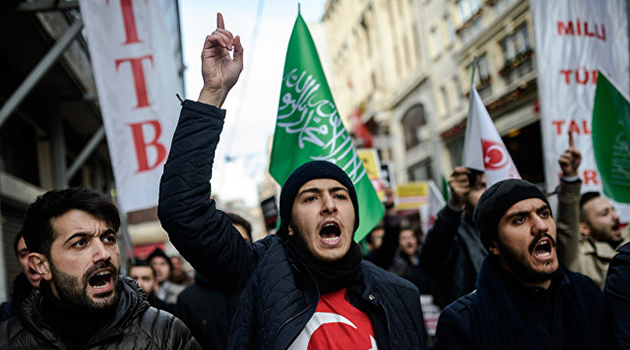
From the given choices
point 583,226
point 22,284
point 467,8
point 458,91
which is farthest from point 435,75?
point 22,284

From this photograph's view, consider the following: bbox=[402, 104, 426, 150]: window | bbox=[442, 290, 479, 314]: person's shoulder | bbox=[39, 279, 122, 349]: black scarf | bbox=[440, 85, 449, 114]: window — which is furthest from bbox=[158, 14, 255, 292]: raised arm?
bbox=[402, 104, 426, 150]: window

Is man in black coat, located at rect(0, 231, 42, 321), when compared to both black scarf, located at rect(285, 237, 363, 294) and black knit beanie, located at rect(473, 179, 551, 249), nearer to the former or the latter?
black scarf, located at rect(285, 237, 363, 294)

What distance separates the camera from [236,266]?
208cm

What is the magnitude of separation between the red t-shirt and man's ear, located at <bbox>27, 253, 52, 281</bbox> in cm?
100

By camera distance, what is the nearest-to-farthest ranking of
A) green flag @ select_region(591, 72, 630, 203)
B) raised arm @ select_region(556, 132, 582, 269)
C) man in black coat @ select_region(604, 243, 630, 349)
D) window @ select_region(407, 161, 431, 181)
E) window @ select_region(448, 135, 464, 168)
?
man in black coat @ select_region(604, 243, 630, 349), raised arm @ select_region(556, 132, 582, 269), green flag @ select_region(591, 72, 630, 203), window @ select_region(448, 135, 464, 168), window @ select_region(407, 161, 431, 181)

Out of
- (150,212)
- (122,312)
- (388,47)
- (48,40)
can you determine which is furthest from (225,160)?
(122,312)

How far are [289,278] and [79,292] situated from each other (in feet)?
2.60

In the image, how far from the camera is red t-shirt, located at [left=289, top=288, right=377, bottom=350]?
77.8 inches

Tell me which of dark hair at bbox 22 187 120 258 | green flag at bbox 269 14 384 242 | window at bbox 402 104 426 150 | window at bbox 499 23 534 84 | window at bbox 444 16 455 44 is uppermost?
window at bbox 444 16 455 44

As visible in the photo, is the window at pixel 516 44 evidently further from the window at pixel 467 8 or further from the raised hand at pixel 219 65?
the raised hand at pixel 219 65

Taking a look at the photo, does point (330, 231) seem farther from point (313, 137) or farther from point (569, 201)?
point (569, 201)

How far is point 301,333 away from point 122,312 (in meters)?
0.70

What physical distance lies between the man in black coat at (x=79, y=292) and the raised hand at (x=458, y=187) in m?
1.75

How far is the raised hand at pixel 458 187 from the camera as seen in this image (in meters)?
3.16
